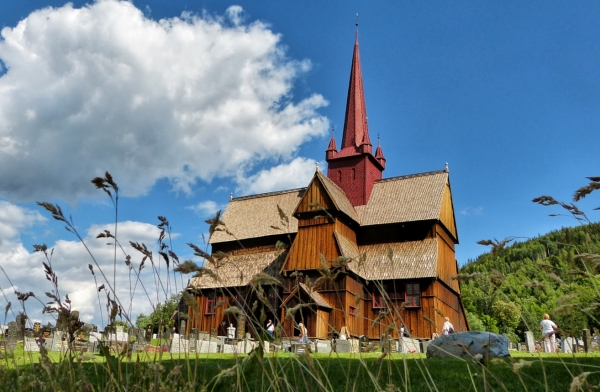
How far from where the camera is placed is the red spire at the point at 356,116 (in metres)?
39.8

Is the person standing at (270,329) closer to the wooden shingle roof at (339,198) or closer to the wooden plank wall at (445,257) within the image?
the wooden shingle roof at (339,198)

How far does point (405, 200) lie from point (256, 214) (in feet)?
36.9

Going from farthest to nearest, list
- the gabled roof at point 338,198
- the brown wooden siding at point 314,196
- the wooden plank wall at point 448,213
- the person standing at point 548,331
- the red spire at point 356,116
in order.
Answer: the red spire at point 356,116
the wooden plank wall at point 448,213
the brown wooden siding at point 314,196
the gabled roof at point 338,198
the person standing at point 548,331

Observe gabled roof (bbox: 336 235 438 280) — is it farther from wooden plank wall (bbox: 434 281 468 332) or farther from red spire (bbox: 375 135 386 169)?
red spire (bbox: 375 135 386 169)

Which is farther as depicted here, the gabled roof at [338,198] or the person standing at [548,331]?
the gabled roof at [338,198]

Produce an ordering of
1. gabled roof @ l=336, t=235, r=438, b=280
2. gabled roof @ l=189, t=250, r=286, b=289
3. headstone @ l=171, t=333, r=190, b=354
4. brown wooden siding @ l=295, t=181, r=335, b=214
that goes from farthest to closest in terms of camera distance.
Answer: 1. gabled roof @ l=189, t=250, r=286, b=289
2. brown wooden siding @ l=295, t=181, r=335, b=214
3. gabled roof @ l=336, t=235, r=438, b=280
4. headstone @ l=171, t=333, r=190, b=354

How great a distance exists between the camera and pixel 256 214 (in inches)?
1565

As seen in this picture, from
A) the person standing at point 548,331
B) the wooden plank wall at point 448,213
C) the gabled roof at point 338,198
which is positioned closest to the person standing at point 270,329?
the person standing at point 548,331

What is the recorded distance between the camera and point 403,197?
3534cm

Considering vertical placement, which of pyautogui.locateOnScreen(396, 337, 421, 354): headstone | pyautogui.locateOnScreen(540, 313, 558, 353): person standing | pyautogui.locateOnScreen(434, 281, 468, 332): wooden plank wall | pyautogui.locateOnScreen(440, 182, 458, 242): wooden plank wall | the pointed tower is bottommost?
pyautogui.locateOnScreen(396, 337, 421, 354): headstone

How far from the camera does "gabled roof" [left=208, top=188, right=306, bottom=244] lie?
37.8 meters

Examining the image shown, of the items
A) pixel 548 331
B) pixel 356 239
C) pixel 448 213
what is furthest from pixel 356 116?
pixel 548 331

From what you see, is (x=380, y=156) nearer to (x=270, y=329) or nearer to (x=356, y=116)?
(x=356, y=116)

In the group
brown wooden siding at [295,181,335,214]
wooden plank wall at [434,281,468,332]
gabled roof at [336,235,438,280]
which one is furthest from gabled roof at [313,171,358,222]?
wooden plank wall at [434,281,468,332]
